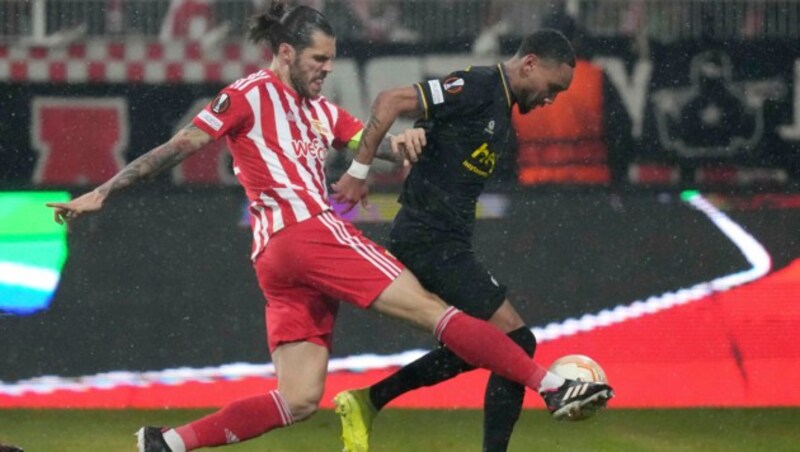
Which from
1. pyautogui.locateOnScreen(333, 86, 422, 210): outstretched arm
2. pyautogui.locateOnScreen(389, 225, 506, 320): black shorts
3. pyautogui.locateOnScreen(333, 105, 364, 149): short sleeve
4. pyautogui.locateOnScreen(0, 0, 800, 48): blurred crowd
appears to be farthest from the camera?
pyautogui.locateOnScreen(0, 0, 800, 48): blurred crowd

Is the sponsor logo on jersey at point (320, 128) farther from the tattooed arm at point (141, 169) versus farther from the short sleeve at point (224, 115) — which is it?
the tattooed arm at point (141, 169)

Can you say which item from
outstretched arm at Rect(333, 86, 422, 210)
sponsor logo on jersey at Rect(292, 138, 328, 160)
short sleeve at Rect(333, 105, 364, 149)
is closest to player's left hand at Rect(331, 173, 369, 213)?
outstretched arm at Rect(333, 86, 422, 210)

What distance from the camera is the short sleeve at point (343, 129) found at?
18.5 ft

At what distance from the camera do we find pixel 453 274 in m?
5.56

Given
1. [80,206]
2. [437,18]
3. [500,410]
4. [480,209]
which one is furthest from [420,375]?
[437,18]

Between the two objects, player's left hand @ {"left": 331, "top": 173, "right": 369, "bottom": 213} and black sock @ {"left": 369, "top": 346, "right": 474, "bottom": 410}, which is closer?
player's left hand @ {"left": 331, "top": 173, "right": 369, "bottom": 213}

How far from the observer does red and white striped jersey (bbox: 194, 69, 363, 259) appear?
521cm

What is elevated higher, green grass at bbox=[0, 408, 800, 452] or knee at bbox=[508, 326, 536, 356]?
knee at bbox=[508, 326, 536, 356]

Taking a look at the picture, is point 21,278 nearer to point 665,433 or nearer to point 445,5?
point 445,5

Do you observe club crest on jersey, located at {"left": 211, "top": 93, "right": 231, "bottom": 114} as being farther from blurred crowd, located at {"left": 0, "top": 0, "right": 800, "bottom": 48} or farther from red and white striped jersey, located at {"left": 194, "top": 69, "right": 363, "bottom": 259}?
blurred crowd, located at {"left": 0, "top": 0, "right": 800, "bottom": 48}

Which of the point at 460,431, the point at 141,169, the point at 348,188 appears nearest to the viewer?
the point at 141,169

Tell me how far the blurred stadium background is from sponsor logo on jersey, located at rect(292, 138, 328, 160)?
2.31 meters

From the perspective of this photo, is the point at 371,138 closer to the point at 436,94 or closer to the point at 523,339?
the point at 436,94

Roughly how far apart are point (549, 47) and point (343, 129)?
78 cm
